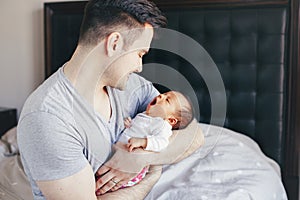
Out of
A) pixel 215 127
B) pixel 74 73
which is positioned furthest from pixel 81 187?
pixel 215 127

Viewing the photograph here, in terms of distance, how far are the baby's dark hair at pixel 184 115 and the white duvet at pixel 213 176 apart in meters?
0.24

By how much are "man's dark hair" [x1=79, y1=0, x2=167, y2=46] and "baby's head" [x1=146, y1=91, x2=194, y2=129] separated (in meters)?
0.27

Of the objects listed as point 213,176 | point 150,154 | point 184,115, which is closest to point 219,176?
point 213,176

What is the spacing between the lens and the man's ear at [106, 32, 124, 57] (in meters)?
0.56

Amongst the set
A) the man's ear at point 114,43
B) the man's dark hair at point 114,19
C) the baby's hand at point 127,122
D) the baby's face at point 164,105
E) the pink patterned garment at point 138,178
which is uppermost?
the man's dark hair at point 114,19

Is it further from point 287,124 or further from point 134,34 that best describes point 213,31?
point 134,34

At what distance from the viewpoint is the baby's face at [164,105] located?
81 centimetres

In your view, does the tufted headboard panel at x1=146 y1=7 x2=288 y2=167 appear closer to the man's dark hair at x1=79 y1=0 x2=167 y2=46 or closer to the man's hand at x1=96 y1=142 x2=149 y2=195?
the man's hand at x1=96 y1=142 x2=149 y2=195

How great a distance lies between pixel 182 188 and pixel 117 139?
0.44 meters

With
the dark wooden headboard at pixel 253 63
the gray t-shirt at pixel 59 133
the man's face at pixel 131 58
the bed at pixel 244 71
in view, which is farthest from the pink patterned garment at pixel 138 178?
the dark wooden headboard at pixel 253 63

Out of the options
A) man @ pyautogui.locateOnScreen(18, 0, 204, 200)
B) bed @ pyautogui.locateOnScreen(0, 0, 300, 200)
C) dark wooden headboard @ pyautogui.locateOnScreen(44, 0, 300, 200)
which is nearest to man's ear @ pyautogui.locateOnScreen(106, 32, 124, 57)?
man @ pyautogui.locateOnScreen(18, 0, 204, 200)

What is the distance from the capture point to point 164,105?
82 centimetres

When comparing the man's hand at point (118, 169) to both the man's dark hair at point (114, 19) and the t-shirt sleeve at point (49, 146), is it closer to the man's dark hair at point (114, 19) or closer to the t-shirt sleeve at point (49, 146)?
the t-shirt sleeve at point (49, 146)

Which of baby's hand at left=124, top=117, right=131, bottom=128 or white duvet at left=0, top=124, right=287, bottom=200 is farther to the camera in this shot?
white duvet at left=0, top=124, right=287, bottom=200
